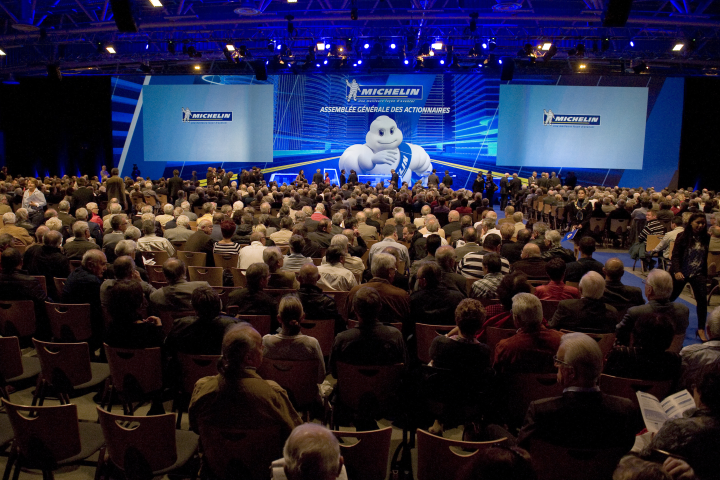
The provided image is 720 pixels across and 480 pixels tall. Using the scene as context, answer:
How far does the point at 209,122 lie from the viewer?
21.1 metres

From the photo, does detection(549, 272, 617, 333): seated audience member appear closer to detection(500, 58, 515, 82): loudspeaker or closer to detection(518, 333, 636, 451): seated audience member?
detection(518, 333, 636, 451): seated audience member

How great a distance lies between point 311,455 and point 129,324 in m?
2.27

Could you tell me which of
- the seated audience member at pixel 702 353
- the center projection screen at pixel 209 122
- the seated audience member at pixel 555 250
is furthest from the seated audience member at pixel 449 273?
the center projection screen at pixel 209 122

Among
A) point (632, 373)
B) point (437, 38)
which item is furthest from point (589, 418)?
point (437, 38)

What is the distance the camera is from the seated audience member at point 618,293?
4512 mm

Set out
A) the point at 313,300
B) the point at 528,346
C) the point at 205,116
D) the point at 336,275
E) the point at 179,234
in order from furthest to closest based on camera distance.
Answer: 1. the point at 205,116
2. the point at 179,234
3. the point at 336,275
4. the point at 313,300
5. the point at 528,346

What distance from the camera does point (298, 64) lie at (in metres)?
19.6

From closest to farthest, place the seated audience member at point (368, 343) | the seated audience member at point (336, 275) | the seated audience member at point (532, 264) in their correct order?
the seated audience member at point (368, 343), the seated audience member at point (336, 275), the seated audience member at point (532, 264)

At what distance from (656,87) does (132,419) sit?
22.0 meters

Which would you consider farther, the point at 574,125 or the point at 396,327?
the point at 574,125

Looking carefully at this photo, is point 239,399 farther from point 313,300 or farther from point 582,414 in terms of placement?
point 313,300

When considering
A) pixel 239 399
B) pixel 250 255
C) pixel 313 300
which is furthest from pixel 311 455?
pixel 250 255

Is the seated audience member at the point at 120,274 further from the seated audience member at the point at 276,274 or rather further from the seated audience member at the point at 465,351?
the seated audience member at the point at 465,351

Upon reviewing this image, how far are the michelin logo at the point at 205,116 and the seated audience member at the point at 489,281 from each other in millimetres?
18039
